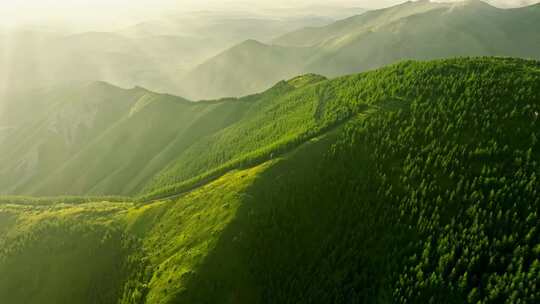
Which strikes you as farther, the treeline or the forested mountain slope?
the forested mountain slope

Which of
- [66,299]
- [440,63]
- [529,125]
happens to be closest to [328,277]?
[529,125]

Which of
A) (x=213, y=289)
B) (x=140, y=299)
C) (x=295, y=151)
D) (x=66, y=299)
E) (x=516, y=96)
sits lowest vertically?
(x=66, y=299)

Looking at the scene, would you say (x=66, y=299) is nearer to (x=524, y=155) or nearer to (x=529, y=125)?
(x=524, y=155)

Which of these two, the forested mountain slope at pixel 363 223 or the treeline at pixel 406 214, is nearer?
the treeline at pixel 406 214

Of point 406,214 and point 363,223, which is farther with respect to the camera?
point 363,223

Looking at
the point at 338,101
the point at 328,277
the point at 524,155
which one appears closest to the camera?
the point at 328,277

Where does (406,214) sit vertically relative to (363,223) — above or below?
above

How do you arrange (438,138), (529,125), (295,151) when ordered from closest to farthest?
(529,125) < (438,138) < (295,151)

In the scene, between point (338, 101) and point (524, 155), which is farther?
point (338, 101)
